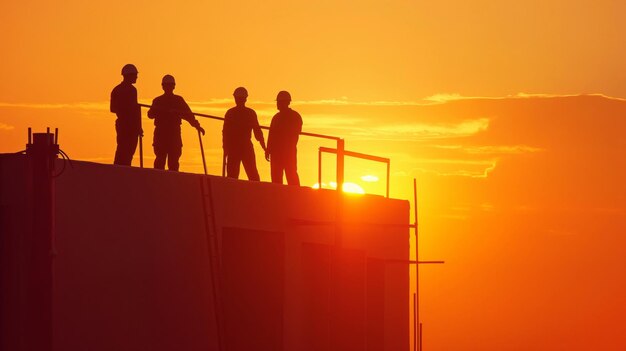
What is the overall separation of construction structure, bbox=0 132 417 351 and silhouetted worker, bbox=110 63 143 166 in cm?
124

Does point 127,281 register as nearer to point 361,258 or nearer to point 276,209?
point 276,209

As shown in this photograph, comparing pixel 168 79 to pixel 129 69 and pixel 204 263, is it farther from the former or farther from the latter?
pixel 204 263

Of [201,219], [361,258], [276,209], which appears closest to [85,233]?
[201,219]

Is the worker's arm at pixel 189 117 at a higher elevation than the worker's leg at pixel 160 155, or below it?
higher

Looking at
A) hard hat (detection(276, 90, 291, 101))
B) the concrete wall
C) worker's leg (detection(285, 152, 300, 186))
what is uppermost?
hard hat (detection(276, 90, 291, 101))

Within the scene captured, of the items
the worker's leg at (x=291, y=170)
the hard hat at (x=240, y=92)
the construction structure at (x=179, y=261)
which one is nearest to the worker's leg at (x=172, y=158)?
the construction structure at (x=179, y=261)

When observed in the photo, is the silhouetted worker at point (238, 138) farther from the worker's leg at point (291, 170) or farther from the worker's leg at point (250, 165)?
the worker's leg at point (291, 170)

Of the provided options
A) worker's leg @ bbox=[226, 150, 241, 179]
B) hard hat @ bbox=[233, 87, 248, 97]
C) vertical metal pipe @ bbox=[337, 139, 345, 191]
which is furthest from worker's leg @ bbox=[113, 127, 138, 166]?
vertical metal pipe @ bbox=[337, 139, 345, 191]

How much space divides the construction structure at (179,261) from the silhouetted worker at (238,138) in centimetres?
103

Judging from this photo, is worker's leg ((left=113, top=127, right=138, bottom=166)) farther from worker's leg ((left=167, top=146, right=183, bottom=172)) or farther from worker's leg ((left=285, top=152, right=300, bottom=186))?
worker's leg ((left=285, top=152, right=300, bottom=186))

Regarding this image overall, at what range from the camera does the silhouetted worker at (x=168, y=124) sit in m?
24.7

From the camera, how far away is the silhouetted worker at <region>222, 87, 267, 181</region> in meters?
26.1

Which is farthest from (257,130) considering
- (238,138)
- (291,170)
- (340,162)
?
(340,162)

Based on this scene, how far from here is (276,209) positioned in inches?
998
